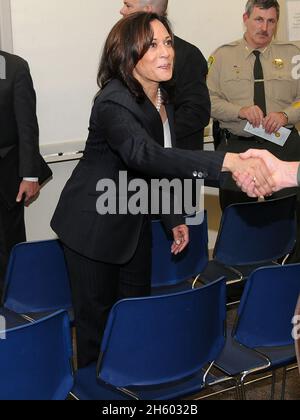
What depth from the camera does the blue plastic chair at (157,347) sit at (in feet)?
7.98

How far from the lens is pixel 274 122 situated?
4.75 m

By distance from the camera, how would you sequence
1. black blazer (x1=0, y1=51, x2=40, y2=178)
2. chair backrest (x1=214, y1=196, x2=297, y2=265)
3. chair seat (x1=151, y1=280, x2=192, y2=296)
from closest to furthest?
1. chair seat (x1=151, y1=280, x2=192, y2=296)
2. chair backrest (x1=214, y1=196, x2=297, y2=265)
3. black blazer (x1=0, y1=51, x2=40, y2=178)

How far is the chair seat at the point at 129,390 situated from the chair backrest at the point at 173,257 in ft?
2.81

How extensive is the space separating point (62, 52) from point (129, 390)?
274 centimetres

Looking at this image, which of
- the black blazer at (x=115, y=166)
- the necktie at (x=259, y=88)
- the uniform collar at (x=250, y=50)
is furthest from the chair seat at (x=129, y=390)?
the uniform collar at (x=250, y=50)

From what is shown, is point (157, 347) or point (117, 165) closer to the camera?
point (157, 347)

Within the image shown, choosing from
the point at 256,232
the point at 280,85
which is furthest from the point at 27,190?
the point at 280,85

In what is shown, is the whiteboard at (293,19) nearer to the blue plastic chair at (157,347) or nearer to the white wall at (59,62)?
the white wall at (59,62)

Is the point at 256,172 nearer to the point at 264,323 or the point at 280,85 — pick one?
the point at 264,323

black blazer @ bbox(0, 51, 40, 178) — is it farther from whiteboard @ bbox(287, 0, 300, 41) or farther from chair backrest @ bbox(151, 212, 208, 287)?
whiteboard @ bbox(287, 0, 300, 41)

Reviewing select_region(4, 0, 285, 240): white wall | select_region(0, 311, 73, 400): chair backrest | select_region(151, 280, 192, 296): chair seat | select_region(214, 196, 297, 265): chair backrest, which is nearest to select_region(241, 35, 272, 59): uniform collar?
select_region(4, 0, 285, 240): white wall

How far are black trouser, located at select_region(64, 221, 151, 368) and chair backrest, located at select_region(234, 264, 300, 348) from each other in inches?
19.2

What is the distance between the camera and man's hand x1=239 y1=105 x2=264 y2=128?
15.6 feet
